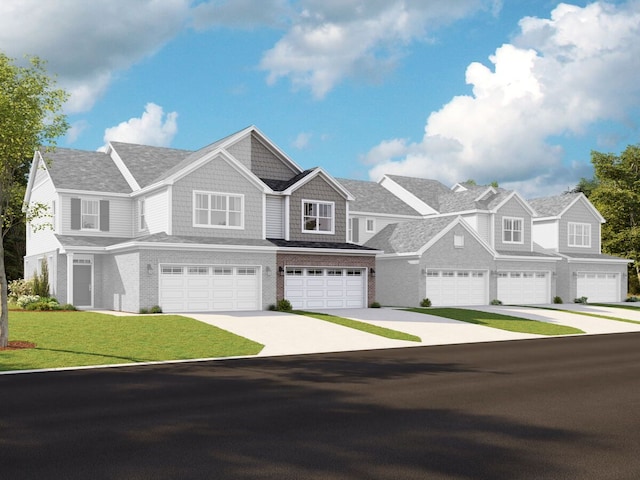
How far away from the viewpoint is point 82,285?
34812 mm

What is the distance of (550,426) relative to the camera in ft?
32.3

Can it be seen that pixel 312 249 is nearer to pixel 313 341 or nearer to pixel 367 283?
pixel 367 283

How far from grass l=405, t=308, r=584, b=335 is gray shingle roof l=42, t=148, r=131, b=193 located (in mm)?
17945

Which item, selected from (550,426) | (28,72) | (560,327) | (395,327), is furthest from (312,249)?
(550,426)

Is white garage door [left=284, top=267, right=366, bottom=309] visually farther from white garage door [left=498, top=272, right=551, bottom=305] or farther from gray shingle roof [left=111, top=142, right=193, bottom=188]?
white garage door [left=498, top=272, right=551, bottom=305]

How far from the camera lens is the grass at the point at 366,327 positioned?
24.1 metres

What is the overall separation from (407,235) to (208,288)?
14834 millimetres

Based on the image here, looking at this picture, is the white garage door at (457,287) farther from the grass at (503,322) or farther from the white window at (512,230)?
the white window at (512,230)

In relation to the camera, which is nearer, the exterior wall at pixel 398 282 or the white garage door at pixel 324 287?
the white garage door at pixel 324 287

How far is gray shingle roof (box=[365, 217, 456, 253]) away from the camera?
40.1 metres

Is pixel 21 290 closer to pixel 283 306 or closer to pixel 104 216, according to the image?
pixel 104 216

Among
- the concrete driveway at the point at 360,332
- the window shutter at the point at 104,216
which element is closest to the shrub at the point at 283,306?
the concrete driveway at the point at 360,332

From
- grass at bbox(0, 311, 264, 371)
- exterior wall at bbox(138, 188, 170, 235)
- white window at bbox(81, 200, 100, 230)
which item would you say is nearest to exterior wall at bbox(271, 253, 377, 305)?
exterior wall at bbox(138, 188, 170, 235)

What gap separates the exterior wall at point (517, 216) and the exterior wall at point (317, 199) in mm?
12620
